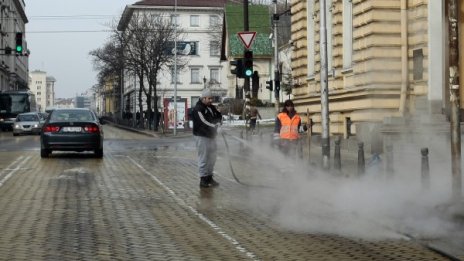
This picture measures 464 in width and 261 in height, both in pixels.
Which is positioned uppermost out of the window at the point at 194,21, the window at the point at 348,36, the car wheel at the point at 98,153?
the window at the point at 194,21

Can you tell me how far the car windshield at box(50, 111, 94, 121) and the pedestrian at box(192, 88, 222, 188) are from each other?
8.89 metres

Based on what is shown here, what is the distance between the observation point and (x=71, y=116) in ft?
72.7

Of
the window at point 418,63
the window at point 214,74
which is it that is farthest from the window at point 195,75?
the window at point 418,63

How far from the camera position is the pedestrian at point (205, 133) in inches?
547

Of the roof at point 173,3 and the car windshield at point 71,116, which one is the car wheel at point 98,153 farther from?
the roof at point 173,3

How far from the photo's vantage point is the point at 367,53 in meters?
7.07

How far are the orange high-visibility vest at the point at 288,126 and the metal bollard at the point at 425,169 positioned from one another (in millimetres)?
4813

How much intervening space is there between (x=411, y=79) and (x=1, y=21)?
99.6 metres

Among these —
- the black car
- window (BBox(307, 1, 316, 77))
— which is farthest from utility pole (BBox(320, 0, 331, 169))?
window (BBox(307, 1, 316, 77))

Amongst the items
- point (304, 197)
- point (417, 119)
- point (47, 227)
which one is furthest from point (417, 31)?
point (304, 197)

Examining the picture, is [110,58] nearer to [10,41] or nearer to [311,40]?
[311,40]

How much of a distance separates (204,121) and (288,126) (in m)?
2.72

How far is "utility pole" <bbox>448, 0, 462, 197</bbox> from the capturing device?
8.32 metres

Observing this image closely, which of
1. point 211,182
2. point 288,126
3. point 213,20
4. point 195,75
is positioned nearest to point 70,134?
point 288,126
